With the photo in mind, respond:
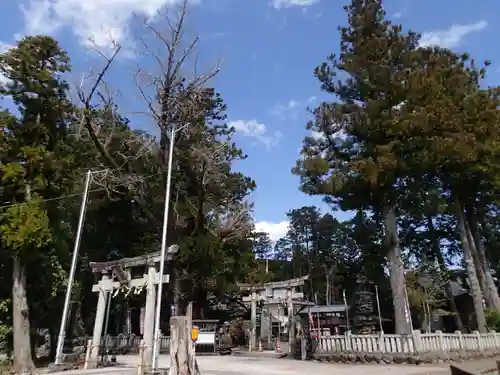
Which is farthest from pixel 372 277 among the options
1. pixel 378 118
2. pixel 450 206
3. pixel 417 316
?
pixel 378 118

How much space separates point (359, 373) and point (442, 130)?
10.1 metres

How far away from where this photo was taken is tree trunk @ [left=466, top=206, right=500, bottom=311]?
2602cm

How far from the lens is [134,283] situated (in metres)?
15.0

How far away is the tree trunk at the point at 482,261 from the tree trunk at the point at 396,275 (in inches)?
444

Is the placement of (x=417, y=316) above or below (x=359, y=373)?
above

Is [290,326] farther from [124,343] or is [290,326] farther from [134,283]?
[124,343]

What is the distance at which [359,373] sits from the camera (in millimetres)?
12023

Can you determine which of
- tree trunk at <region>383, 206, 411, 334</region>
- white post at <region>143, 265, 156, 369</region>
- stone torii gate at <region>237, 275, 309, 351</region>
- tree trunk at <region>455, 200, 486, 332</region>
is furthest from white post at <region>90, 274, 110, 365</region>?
tree trunk at <region>455, 200, 486, 332</region>

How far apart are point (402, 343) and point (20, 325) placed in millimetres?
13154

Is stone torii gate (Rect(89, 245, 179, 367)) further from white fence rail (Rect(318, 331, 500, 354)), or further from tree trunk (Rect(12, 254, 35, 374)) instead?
white fence rail (Rect(318, 331, 500, 354))

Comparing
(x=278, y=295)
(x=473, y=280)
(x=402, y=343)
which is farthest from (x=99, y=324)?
(x=473, y=280)

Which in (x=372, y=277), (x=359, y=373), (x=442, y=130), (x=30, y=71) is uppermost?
(x=30, y=71)

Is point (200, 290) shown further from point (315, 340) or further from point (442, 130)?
point (442, 130)

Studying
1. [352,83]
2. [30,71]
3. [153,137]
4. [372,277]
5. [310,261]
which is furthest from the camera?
[310,261]
